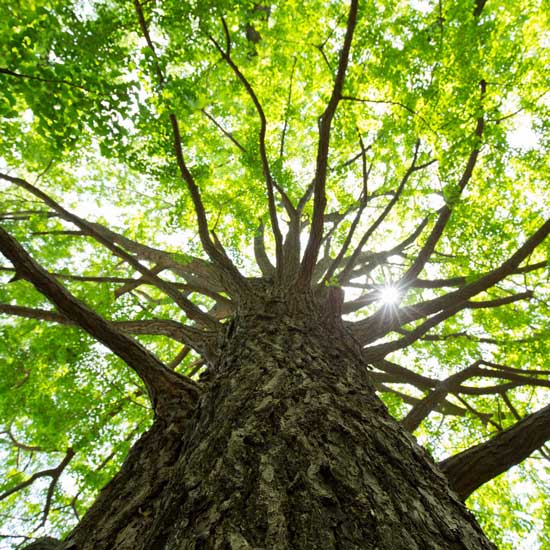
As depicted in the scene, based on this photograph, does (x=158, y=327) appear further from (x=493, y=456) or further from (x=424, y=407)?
(x=493, y=456)

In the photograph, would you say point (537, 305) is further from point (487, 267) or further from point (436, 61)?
point (436, 61)

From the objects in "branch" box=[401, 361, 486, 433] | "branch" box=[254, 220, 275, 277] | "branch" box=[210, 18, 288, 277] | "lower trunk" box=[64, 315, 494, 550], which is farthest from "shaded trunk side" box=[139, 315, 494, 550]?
"branch" box=[254, 220, 275, 277]

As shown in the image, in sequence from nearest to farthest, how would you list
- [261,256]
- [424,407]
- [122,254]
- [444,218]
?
[424,407], [122,254], [444,218], [261,256]

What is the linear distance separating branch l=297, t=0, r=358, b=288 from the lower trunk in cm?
133

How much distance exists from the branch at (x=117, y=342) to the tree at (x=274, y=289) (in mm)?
14

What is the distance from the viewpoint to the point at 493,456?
192cm

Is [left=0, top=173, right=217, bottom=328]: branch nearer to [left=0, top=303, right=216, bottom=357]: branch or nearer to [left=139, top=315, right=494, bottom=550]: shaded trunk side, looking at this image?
[left=0, top=303, right=216, bottom=357]: branch

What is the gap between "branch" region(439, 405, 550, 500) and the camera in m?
1.90

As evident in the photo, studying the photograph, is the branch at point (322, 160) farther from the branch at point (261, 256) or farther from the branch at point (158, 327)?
the branch at point (261, 256)

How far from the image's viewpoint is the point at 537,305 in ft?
14.9

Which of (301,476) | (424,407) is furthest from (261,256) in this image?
(301,476)

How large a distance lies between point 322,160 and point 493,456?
7.59ft

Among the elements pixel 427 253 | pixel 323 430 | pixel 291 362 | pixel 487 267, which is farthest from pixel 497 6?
pixel 323 430

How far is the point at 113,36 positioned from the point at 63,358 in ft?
11.8
